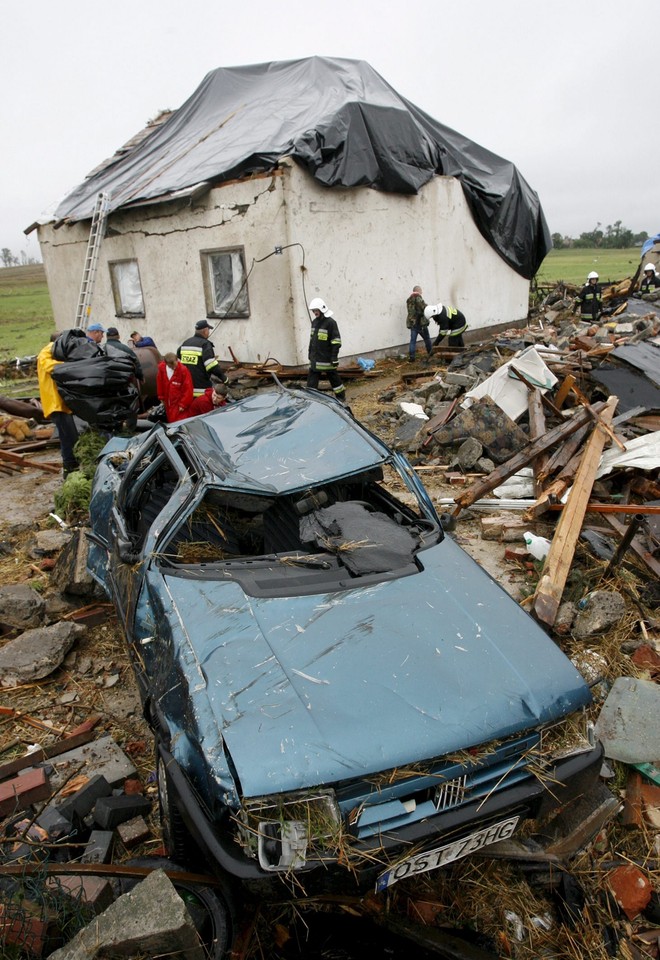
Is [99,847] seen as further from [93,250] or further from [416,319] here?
[93,250]

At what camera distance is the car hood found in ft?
7.21

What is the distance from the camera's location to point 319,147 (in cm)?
1025

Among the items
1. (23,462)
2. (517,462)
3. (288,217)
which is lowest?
(23,462)

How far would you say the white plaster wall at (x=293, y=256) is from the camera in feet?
34.3

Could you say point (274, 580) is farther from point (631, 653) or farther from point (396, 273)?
point (396, 273)

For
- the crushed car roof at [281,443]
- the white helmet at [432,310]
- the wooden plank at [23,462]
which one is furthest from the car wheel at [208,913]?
the white helmet at [432,310]

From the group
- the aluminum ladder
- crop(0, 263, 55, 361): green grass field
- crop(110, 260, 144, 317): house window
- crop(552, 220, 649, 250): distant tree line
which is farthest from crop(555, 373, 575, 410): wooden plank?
crop(552, 220, 649, 250): distant tree line

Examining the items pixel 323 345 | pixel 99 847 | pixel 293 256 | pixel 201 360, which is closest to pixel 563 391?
pixel 323 345

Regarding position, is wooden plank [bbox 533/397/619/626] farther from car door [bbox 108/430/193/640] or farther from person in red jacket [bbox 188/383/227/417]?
person in red jacket [bbox 188/383/227/417]

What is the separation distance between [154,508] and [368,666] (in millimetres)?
2361

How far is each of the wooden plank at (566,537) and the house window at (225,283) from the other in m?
7.08

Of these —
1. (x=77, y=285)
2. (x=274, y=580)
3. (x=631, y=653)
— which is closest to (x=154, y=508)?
(x=274, y=580)

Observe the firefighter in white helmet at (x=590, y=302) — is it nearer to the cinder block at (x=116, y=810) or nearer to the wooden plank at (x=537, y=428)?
the wooden plank at (x=537, y=428)

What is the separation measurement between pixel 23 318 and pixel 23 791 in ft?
130
